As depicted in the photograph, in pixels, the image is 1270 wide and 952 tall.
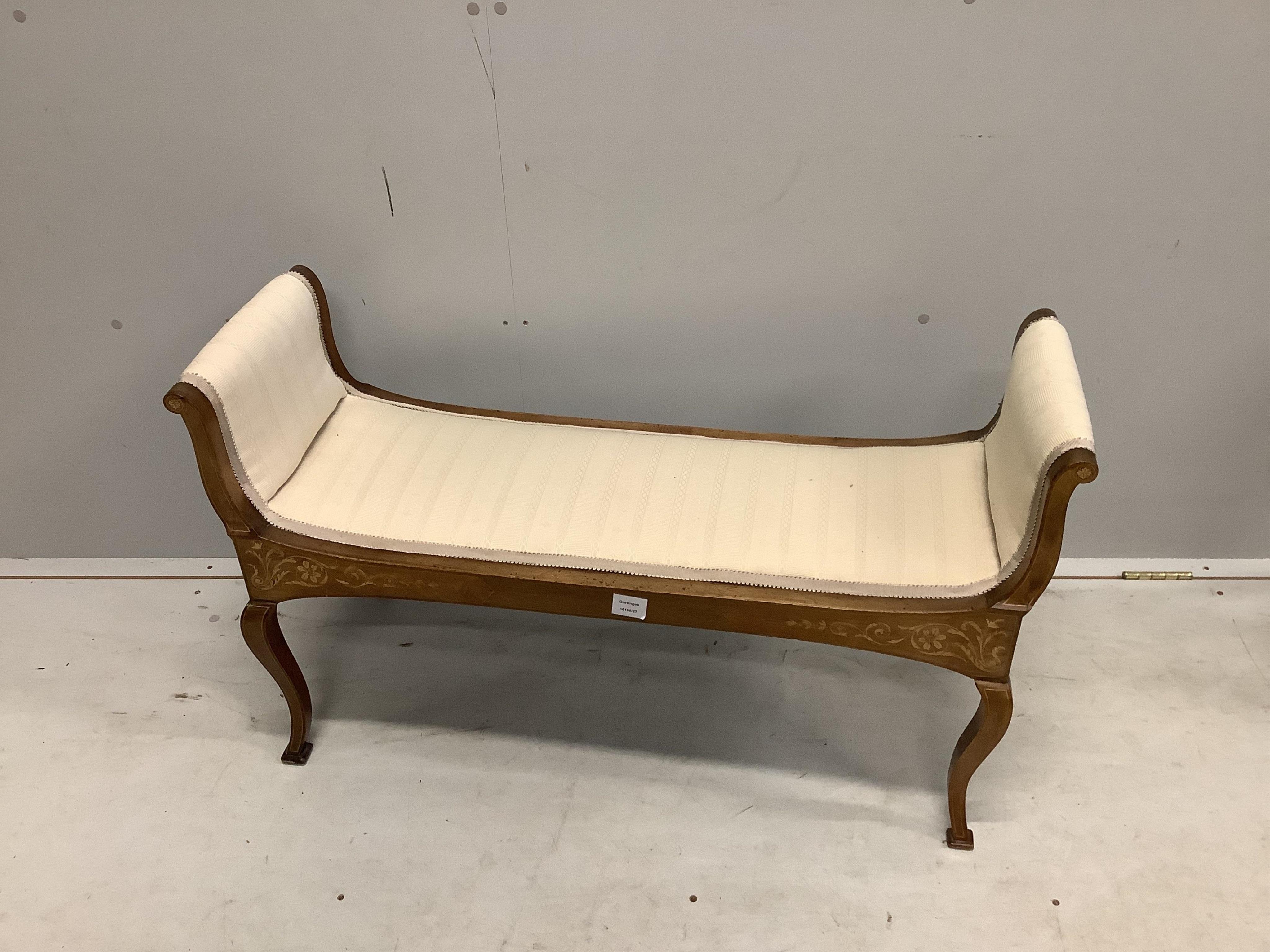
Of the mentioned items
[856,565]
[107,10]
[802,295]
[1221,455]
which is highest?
[107,10]

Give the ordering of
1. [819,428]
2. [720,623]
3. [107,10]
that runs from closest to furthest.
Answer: [720,623] → [107,10] → [819,428]

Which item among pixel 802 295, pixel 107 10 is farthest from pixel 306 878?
pixel 107 10

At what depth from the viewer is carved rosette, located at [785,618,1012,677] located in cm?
154

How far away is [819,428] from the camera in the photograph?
2.13 meters

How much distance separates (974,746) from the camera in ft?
5.54

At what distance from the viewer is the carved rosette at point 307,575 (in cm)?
168

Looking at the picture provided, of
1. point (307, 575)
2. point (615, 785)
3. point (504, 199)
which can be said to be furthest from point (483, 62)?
point (615, 785)

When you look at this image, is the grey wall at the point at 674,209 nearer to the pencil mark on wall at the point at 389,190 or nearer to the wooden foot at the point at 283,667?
the pencil mark on wall at the point at 389,190

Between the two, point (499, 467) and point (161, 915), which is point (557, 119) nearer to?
point (499, 467)

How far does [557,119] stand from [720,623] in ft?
3.25

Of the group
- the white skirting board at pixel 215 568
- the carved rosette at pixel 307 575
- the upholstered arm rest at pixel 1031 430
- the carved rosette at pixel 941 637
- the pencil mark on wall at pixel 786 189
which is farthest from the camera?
the white skirting board at pixel 215 568

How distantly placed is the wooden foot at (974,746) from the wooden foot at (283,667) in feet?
4.19

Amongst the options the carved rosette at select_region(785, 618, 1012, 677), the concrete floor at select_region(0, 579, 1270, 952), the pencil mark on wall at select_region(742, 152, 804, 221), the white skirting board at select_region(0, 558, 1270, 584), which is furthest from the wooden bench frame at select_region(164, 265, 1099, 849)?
the white skirting board at select_region(0, 558, 1270, 584)

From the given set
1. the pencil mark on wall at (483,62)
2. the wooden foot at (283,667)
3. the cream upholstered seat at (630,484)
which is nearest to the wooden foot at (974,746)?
the cream upholstered seat at (630,484)
